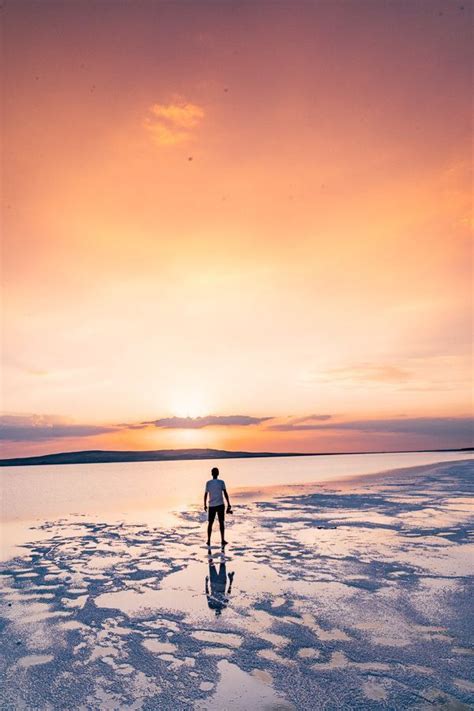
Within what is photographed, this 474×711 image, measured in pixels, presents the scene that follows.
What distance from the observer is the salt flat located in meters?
5.95

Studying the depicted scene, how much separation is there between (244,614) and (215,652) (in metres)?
1.59

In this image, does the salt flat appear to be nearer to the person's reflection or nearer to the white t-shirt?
the person's reflection

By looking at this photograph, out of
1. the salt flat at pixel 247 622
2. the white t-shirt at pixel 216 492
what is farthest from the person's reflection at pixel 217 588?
the white t-shirt at pixel 216 492

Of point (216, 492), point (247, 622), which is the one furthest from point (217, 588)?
point (216, 492)

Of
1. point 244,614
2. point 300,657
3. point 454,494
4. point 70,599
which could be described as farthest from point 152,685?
point 454,494

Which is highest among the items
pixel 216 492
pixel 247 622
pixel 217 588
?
pixel 216 492

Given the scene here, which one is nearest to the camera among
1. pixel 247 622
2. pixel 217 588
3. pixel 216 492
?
pixel 247 622

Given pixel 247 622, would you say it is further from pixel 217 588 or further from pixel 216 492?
pixel 216 492

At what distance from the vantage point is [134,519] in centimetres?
2273

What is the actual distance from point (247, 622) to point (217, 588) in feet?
6.96

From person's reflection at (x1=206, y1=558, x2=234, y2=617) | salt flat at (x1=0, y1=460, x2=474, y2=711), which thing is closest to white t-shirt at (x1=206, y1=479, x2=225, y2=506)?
salt flat at (x1=0, y1=460, x2=474, y2=711)

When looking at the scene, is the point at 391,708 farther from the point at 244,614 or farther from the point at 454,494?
the point at 454,494

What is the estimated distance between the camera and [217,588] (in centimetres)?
1016

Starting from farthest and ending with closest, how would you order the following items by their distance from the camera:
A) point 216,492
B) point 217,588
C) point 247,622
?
1. point 216,492
2. point 217,588
3. point 247,622
